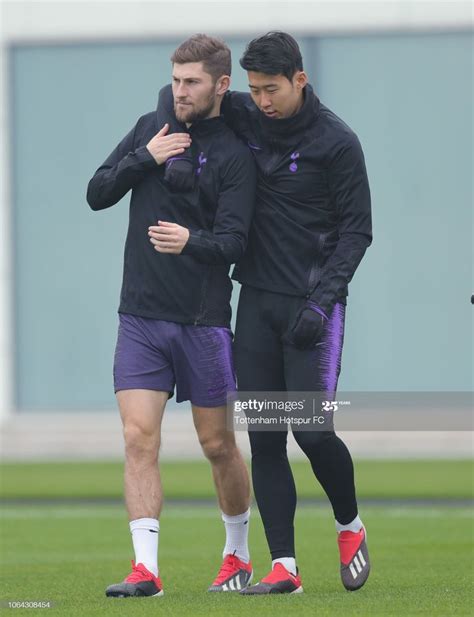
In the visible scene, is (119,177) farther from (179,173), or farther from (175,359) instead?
(175,359)

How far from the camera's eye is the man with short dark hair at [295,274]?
7.48 meters

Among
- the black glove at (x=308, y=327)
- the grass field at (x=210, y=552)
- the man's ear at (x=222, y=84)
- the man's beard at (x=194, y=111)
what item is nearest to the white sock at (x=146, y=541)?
the grass field at (x=210, y=552)

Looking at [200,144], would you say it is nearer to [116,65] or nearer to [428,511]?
[428,511]

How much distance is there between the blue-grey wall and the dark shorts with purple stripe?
51.4ft

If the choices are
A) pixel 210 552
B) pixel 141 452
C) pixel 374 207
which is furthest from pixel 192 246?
pixel 374 207

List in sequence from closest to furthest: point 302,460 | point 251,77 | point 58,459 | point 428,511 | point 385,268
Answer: point 251,77 < point 428,511 < point 302,460 < point 58,459 < point 385,268

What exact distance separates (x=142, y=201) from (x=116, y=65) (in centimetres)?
1746

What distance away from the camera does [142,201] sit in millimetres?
7773

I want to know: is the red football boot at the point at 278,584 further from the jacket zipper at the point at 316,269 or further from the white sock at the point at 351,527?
the jacket zipper at the point at 316,269

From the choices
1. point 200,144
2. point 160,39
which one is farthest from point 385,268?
point 200,144

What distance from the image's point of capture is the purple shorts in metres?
7.74

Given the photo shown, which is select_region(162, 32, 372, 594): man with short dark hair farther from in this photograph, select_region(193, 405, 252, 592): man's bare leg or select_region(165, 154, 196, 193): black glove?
select_region(193, 405, 252, 592): man's bare leg

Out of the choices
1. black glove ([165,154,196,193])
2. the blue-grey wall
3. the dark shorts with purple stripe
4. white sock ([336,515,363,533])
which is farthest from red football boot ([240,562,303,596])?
the blue-grey wall

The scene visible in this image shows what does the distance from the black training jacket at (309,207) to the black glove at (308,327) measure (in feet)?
0.15
